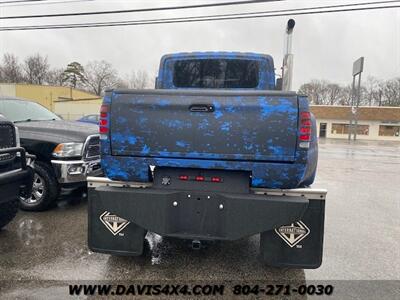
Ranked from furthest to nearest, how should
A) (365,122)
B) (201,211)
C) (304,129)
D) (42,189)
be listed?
(365,122) < (42,189) < (201,211) < (304,129)

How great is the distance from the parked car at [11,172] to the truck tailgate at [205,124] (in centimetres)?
165

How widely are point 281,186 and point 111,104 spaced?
5.83 feet

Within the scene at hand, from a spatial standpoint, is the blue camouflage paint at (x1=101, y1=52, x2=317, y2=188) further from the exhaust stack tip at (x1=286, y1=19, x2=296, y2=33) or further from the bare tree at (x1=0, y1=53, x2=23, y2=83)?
the bare tree at (x1=0, y1=53, x2=23, y2=83)

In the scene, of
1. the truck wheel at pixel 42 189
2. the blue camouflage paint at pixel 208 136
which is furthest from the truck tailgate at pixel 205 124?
the truck wheel at pixel 42 189

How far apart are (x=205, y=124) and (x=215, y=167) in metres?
0.41

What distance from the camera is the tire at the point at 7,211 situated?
4551mm

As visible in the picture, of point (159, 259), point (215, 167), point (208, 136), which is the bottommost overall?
point (159, 259)

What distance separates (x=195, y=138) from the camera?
322 cm

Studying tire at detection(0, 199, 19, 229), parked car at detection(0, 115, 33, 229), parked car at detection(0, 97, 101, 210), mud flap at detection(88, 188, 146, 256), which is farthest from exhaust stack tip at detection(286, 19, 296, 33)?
tire at detection(0, 199, 19, 229)

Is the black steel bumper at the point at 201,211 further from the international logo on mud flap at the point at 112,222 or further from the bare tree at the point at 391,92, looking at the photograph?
the bare tree at the point at 391,92

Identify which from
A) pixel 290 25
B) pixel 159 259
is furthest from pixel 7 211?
pixel 290 25

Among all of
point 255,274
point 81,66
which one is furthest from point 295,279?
point 81,66

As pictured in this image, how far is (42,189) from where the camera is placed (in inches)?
218

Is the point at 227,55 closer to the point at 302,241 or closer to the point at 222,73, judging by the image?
the point at 222,73
